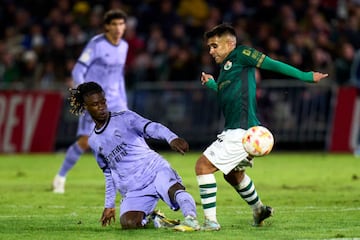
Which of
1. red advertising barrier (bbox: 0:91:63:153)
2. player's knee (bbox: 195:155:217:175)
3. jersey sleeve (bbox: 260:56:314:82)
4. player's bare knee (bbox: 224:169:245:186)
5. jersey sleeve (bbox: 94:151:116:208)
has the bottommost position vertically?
red advertising barrier (bbox: 0:91:63:153)

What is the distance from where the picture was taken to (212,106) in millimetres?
24000

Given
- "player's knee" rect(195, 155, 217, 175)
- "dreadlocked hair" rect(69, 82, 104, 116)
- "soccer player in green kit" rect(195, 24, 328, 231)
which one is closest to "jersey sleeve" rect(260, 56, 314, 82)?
"soccer player in green kit" rect(195, 24, 328, 231)

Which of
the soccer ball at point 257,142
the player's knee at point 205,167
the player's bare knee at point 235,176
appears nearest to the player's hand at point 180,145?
the player's knee at point 205,167

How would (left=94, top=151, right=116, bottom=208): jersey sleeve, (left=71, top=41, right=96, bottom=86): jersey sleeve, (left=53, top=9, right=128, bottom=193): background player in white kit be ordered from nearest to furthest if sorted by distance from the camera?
(left=94, top=151, right=116, bottom=208): jersey sleeve
(left=71, top=41, right=96, bottom=86): jersey sleeve
(left=53, top=9, right=128, bottom=193): background player in white kit

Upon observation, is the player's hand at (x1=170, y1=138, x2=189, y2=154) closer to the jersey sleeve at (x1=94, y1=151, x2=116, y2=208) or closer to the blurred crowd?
the jersey sleeve at (x1=94, y1=151, x2=116, y2=208)

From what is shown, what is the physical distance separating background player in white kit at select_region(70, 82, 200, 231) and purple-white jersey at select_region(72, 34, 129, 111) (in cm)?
437

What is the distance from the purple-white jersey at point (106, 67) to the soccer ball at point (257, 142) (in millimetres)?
5468

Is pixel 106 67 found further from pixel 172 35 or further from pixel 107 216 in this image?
pixel 172 35

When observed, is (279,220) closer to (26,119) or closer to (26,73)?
(26,119)

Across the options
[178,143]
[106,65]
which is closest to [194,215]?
[178,143]

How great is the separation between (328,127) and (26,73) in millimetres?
8028

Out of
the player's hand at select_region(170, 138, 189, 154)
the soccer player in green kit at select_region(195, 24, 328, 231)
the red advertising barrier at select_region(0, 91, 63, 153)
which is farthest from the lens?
the red advertising barrier at select_region(0, 91, 63, 153)

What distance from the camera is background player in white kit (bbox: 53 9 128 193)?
15258 mm

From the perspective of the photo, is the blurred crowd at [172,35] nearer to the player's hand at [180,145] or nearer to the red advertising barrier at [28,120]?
the red advertising barrier at [28,120]
